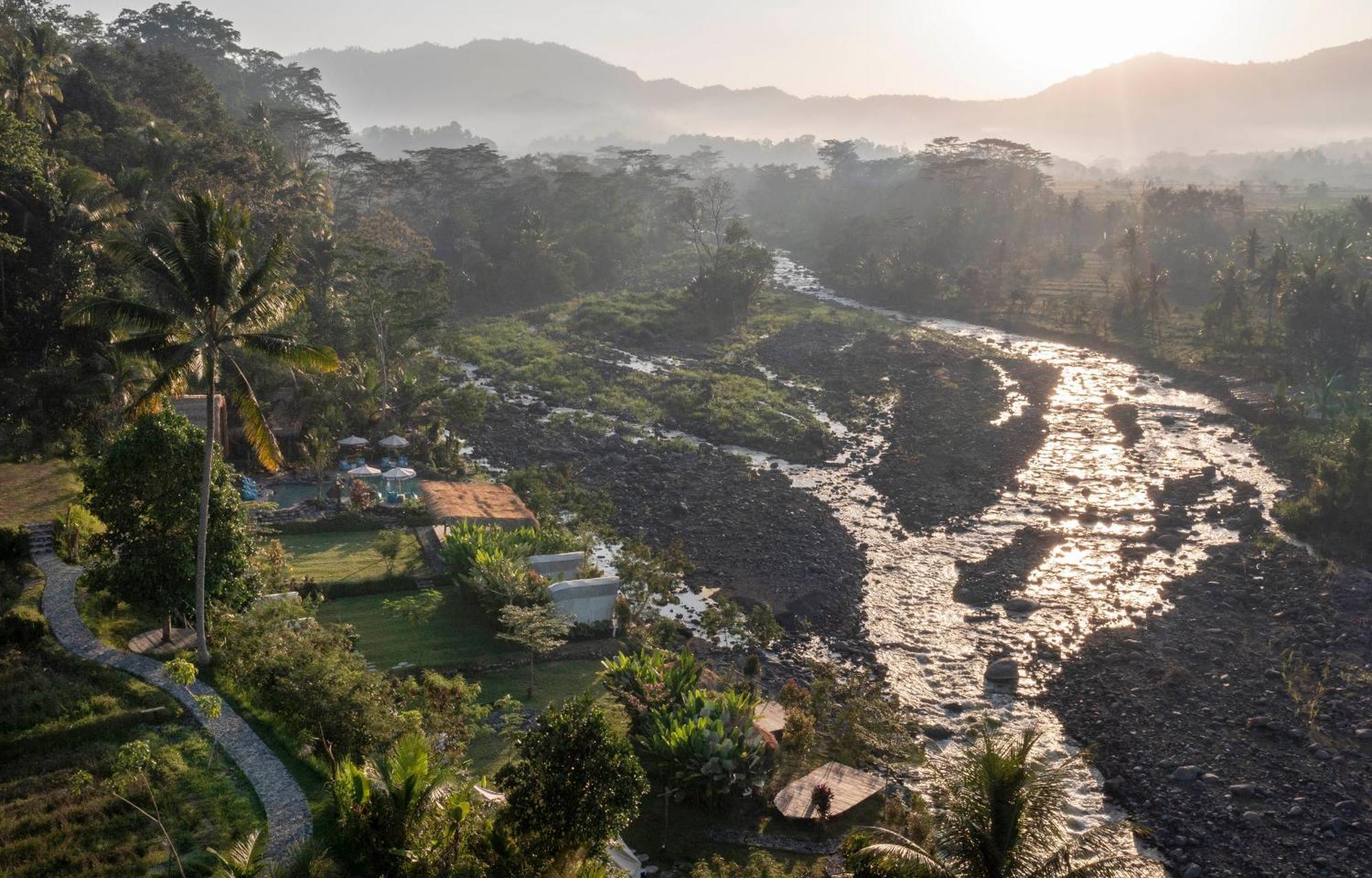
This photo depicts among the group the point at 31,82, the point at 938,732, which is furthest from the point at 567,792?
the point at 31,82

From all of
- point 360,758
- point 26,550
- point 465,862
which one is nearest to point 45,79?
point 26,550

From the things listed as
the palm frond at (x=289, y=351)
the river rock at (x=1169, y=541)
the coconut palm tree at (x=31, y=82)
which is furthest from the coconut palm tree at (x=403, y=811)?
the coconut palm tree at (x=31, y=82)

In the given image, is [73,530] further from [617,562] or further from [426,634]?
[617,562]

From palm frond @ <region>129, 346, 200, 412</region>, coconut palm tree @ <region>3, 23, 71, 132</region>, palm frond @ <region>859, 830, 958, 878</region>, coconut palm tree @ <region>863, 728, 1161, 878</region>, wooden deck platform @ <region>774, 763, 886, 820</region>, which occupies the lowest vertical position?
wooden deck platform @ <region>774, 763, 886, 820</region>

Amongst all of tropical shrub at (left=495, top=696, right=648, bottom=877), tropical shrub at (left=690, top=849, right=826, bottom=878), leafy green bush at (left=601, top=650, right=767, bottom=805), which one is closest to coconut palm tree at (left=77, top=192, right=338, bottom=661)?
leafy green bush at (left=601, top=650, right=767, bottom=805)

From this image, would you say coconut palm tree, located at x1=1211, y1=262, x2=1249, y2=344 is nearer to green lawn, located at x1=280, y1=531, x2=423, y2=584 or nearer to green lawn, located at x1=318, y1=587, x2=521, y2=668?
green lawn, located at x1=280, y1=531, x2=423, y2=584

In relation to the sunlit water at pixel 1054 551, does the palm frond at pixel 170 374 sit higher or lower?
higher

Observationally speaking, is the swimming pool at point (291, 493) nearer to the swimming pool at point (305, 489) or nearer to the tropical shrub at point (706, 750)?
the swimming pool at point (305, 489)
